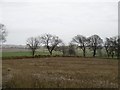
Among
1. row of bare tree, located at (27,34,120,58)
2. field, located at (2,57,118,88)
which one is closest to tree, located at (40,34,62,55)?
row of bare tree, located at (27,34,120,58)

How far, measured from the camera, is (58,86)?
1163 centimetres

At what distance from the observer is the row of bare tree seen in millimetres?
92512

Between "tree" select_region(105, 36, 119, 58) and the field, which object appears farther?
"tree" select_region(105, 36, 119, 58)

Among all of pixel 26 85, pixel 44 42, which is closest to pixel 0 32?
pixel 44 42

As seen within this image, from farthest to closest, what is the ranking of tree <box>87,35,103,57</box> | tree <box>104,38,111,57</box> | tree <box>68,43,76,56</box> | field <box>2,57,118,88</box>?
tree <box>87,35,103,57</box> → tree <box>68,43,76,56</box> → tree <box>104,38,111,57</box> → field <box>2,57,118,88</box>

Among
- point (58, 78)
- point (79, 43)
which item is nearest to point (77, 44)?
point (79, 43)

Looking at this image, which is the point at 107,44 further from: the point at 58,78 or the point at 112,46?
the point at 58,78

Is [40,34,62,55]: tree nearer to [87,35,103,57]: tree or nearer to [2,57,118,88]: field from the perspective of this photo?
[87,35,103,57]: tree

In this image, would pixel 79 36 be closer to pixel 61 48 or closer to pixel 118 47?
pixel 61 48

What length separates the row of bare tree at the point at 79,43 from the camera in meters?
92.5

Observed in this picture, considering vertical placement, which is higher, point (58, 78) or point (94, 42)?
point (94, 42)

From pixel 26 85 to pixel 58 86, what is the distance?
4.79 ft

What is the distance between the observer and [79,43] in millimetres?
103938

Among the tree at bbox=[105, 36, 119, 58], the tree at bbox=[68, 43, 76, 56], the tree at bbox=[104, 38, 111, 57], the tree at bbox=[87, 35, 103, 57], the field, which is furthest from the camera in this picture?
the tree at bbox=[87, 35, 103, 57]
